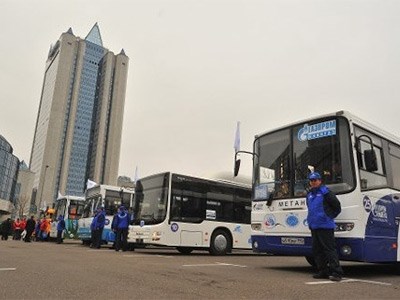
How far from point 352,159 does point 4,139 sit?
90.9 metres

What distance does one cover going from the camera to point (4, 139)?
88.6m

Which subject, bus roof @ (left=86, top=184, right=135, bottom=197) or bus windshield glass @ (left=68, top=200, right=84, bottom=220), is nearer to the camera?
bus roof @ (left=86, top=184, right=135, bottom=197)

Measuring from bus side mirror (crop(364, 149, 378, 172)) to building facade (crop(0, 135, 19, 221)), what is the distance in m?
88.0

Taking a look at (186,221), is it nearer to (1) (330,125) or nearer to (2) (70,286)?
(1) (330,125)

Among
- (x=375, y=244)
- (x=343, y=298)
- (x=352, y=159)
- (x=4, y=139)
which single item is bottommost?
(x=343, y=298)

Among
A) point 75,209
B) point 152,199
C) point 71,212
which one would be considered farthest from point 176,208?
point 71,212

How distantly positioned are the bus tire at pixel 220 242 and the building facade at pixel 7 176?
263ft

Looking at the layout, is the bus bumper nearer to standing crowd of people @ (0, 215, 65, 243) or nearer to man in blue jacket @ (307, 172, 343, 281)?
man in blue jacket @ (307, 172, 343, 281)

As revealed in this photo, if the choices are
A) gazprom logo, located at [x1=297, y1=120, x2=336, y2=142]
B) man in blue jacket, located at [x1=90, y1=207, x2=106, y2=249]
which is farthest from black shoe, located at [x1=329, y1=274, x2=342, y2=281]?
man in blue jacket, located at [x1=90, y1=207, x2=106, y2=249]

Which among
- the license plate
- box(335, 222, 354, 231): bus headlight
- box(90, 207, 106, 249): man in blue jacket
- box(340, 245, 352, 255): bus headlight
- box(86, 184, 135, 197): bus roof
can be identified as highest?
box(86, 184, 135, 197): bus roof

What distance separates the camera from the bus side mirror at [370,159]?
8070 mm

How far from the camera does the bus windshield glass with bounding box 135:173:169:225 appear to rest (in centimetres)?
1449

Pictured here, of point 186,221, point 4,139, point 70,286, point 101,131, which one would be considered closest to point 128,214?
point 186,221

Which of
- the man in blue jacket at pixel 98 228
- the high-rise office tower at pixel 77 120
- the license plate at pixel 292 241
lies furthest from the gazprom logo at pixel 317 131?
the high-rise office tower at pixel 77 120
